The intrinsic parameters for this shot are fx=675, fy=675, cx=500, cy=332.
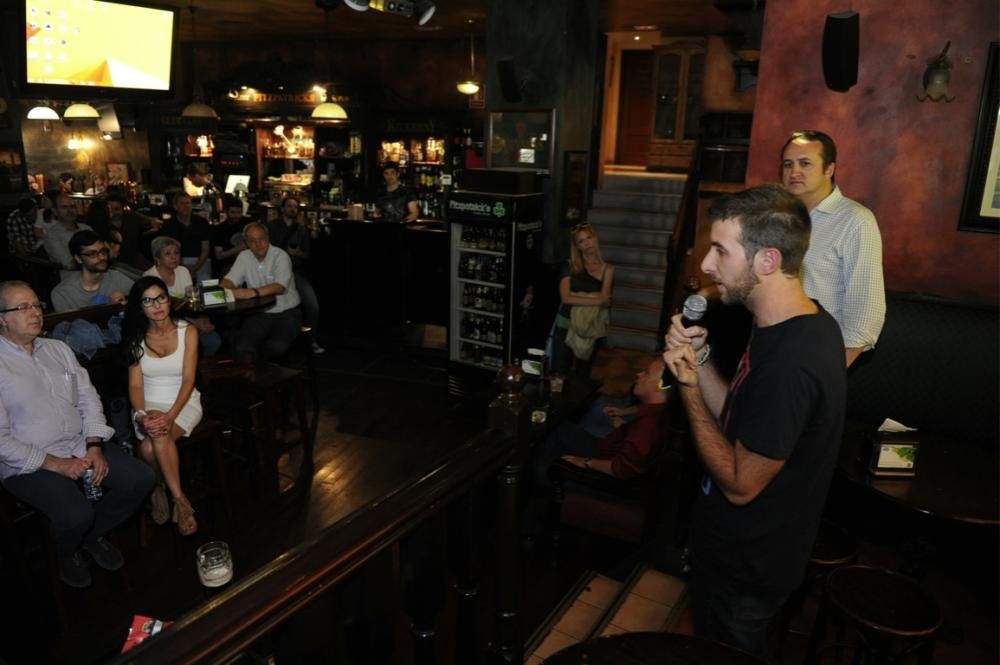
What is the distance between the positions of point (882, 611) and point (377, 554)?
72.2 inches

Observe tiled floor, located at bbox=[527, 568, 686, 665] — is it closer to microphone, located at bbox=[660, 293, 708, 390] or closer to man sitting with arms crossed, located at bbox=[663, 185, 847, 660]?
man sitting with arms crossed, located at bbox=[663, 185, 847, 660]

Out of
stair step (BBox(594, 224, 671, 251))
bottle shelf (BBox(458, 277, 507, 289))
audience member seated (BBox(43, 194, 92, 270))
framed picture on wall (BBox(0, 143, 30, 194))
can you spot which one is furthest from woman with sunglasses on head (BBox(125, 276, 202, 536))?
framed picture on wall (BBox(0, 143, 30, 194))

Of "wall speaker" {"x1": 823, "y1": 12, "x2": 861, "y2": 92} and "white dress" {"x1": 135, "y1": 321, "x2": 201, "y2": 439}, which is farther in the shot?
"white dress" {"x1": 135, "y1": 321, "x2": 201, "y2": 439}

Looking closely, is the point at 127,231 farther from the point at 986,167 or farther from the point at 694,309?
the point at 986,167

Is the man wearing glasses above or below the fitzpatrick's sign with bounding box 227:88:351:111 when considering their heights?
below

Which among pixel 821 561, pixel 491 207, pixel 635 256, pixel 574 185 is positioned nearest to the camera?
pixel 821 561

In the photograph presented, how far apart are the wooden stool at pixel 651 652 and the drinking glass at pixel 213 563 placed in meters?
1.28

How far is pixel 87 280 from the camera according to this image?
464 centimetres

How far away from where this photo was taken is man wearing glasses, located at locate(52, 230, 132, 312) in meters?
4.54

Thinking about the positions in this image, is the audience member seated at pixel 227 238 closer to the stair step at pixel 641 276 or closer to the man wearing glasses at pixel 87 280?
the man wearing glasses at pixel 87 280

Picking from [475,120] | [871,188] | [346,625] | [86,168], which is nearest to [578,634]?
[346,625]

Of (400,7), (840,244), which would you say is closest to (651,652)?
(840,244)

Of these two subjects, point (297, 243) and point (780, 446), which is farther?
point (297, 243)

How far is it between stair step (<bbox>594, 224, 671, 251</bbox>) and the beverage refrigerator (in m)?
2.45
